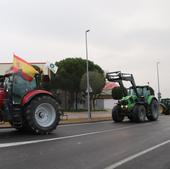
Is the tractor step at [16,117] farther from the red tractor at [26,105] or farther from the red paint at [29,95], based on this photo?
the red paint at [29,95]

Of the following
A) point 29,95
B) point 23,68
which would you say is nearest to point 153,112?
point 23,68

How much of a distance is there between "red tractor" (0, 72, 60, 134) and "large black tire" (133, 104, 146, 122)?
10701mm

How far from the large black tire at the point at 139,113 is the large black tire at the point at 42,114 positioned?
10.7 m

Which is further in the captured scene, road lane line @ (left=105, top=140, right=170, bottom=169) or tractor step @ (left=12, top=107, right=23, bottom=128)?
tractor step @ (left=12, top=107, right=23, bottom=128)

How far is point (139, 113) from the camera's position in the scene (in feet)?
86.3

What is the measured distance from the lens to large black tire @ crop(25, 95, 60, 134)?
15.2 m

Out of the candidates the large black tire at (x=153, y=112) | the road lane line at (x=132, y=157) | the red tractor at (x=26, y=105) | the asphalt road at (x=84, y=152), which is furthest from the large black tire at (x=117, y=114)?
the road lane line at (x=132, y=157)

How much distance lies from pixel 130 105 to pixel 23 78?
12133 millimetres

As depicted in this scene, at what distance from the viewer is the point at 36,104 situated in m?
15.5

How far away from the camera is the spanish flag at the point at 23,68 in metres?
15.9

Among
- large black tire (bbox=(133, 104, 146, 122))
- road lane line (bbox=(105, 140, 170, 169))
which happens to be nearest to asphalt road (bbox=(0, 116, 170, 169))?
road lane line (bbox=(105, 140, 170, 169))

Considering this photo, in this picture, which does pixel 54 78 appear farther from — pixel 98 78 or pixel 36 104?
pixel 36 104

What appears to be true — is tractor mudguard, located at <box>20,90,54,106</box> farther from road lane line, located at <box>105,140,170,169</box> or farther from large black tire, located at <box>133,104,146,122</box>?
large black tire, located at <box>133,104,146,122</box>

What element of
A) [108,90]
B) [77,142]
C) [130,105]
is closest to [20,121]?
[77,142]
